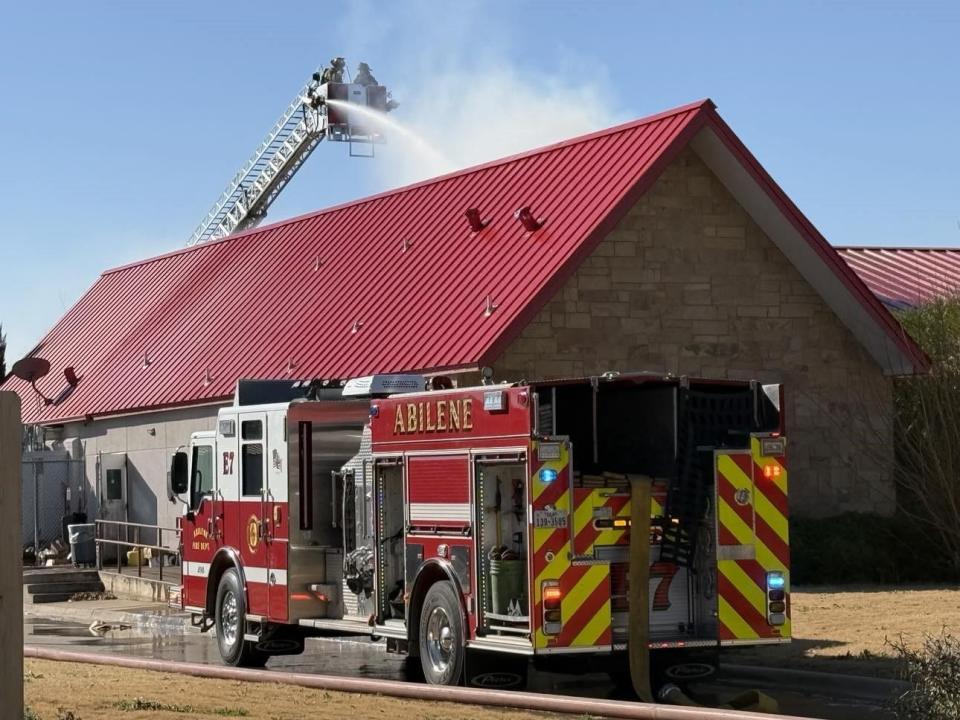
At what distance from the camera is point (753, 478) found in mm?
14781

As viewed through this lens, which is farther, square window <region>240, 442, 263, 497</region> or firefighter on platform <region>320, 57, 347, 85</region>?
firefighter on platform <region>320, 57, 347, 85</region>

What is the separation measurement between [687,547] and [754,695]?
A: 1.52m

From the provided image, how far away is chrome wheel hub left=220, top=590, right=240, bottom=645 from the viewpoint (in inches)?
752

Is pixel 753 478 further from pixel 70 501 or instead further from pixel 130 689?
pixel 70 501

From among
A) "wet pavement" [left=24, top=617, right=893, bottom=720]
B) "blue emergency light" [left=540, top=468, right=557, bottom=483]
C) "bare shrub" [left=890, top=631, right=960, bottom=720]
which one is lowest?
"wet pavement" [left=24, top=617, right=893, bottom=720]

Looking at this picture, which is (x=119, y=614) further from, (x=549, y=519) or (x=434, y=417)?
(x=549, y=519)

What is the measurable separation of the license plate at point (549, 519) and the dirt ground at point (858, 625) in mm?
2283

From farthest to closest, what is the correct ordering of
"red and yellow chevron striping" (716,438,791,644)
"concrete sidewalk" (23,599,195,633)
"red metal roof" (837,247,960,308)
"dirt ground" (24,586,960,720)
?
1. "red metal roof" (837,247,960,308)
2. "concrete sidewalk" (23,599,195,633)
3. "red and yellow chevron striping" (716,438,791,644)
4. "dirt ground" (24,586,960,720)

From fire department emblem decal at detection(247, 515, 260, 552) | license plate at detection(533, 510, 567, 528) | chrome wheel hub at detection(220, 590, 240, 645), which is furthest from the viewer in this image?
chrome wheel hub at detection(220, 590, 240, 645)

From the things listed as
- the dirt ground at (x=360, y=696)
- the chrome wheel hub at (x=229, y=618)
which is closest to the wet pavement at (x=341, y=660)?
the chrome wheel hub at (x=229, y=618)

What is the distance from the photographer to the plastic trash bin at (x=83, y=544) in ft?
114

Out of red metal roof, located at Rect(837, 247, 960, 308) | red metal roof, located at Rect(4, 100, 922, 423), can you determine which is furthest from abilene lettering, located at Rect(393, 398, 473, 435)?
red metal roof, located at Rect(837, 247, 960, 308)

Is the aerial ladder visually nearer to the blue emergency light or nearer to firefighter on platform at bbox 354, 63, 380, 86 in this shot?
firefighter on platform at bbox 354, 63, 380, 86

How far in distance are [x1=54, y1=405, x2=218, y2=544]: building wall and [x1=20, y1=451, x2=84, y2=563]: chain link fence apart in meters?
0.29
